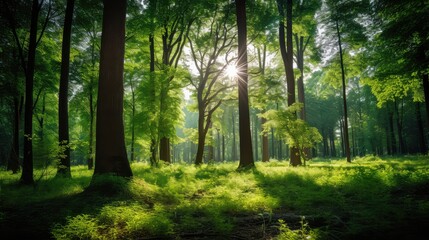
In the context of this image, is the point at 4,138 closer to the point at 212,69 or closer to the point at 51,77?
the point at 51,77

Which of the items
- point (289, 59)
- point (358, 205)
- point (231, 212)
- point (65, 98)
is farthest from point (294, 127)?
point (65, 98)

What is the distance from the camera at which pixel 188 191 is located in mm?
8625

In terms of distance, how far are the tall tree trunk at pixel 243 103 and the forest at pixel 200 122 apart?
0.06 m

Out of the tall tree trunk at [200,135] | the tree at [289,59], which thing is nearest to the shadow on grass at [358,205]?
the tree at [289,59]

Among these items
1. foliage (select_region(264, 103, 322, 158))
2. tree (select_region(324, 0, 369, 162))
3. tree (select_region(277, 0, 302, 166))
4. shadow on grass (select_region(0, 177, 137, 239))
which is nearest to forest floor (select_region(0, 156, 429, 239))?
Result: shadow on grass (select_region(0, 177, 137, 239))

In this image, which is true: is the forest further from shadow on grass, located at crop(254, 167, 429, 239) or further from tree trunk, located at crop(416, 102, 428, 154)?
tree trunk, located at crop(416, 102, 428, 154)

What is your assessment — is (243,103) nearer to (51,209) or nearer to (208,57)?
(208,57)

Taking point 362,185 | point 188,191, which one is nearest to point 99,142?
point 188,191

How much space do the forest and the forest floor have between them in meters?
0.04

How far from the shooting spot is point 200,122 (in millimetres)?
18938

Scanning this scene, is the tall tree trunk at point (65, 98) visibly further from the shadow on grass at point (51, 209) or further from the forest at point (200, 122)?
the shadow on grass at point (51, 209)

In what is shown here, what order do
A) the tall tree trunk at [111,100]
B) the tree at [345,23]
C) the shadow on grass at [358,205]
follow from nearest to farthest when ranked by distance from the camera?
the shadow on grass at [358,205], the tall tree trunk at [111,100], the tree at [345,23]

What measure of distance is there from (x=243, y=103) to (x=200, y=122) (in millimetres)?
6421

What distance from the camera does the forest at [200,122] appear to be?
4.59m
